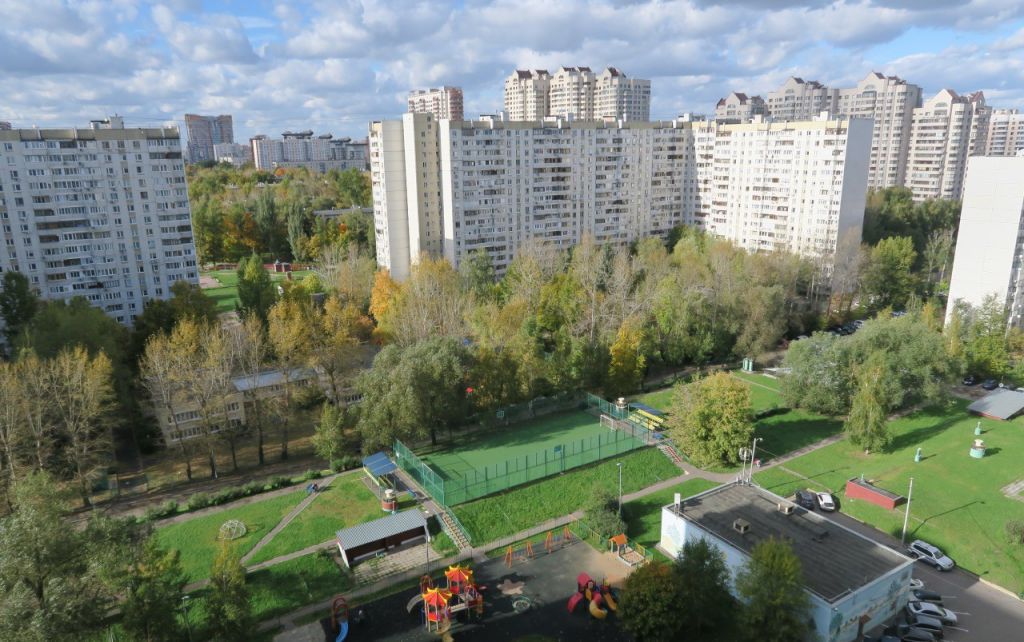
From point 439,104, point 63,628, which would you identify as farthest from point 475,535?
point 439,104

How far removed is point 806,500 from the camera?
32625 millimetres

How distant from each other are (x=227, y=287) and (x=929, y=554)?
76877mm

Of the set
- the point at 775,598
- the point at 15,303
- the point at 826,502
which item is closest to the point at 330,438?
the point at 775,598

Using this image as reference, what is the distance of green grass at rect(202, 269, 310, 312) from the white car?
201 ft

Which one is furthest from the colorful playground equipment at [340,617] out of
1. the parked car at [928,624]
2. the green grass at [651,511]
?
the parked car at [928,624]

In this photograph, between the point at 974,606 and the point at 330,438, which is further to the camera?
the point at 330,438

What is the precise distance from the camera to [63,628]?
17828mm

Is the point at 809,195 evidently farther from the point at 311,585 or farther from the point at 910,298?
the point at 311,585

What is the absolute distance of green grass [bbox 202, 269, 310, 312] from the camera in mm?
71562

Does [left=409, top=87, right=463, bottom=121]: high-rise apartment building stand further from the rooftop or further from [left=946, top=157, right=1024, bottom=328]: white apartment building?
the rooftop

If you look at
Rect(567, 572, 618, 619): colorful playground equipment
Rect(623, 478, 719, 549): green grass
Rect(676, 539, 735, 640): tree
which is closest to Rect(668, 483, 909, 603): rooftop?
Rect(676, 539, 735, 640): tree

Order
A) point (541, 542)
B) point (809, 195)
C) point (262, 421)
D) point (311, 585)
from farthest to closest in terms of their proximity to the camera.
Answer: point (809, 195) → point (262, 421) → point (541, 542) → point (311, 585)

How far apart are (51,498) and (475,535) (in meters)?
16.7

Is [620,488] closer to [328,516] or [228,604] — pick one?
[328,516]
